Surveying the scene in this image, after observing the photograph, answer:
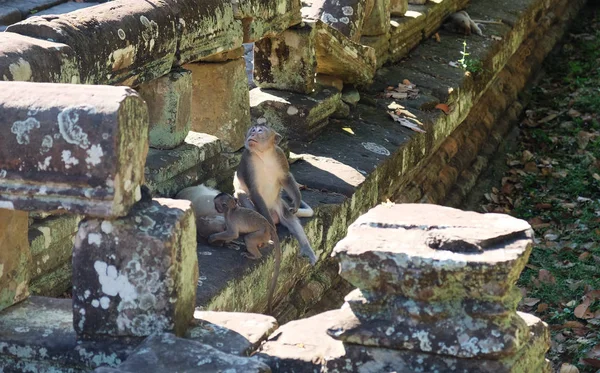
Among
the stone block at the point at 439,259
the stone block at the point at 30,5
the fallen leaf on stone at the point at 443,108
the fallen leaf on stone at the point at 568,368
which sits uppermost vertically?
the stone block at the point at 439,259

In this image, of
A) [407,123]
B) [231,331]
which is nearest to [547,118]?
[407,123]

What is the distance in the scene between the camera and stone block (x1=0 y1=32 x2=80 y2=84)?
4603 mm

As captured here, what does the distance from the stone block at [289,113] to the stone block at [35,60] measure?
2935 mm

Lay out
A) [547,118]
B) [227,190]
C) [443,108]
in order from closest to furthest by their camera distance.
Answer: [227,190] → [443,108] → [547,118]

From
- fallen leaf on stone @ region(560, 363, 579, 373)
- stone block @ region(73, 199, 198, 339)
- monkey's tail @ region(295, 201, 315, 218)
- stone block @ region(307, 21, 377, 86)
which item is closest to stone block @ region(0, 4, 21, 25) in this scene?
stone block @ region(307, 21, 377, 86)

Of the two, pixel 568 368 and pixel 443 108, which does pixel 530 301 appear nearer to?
pixel 568 368

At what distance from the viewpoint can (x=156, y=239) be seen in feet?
11.9

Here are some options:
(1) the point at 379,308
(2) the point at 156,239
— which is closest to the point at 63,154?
(2) the point at 156,239

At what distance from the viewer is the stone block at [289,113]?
26.1 feet

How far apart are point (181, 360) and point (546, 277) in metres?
4.60

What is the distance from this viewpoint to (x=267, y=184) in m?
6.52

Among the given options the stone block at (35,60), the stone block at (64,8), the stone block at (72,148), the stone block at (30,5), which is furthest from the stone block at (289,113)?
the stone block at (72,148)

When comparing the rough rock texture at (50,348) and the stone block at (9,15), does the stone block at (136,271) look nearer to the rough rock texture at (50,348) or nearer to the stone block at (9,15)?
the rough rock texture at (50,348)

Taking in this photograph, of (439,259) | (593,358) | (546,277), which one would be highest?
(439,259)
